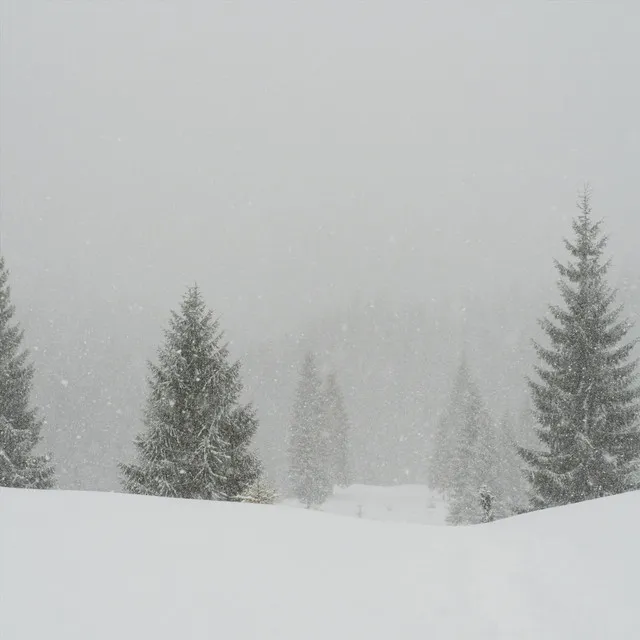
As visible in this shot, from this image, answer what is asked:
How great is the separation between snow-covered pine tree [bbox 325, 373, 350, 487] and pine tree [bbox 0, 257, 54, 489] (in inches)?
1419

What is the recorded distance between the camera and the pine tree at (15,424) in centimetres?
1526

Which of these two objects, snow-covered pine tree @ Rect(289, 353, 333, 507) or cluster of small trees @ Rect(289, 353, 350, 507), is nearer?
snow-covered pine tree @ Rect(289, 353, 333, 507)

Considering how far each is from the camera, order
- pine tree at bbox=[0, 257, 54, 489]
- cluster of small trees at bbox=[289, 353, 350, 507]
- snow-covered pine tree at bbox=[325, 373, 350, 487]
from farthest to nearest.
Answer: snow-covered pine tree at bbox=[325, 373, 350, 487], cluster of small trees at bbox=[289, 353, 350, 507], pine tree at bbox=[0, 257, 54, 489]

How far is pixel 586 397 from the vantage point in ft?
47.4

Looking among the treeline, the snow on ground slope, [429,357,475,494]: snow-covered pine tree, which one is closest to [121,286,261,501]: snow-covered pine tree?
the treeline

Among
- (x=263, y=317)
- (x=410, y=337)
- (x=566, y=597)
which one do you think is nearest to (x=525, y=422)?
(x=566, y=597)

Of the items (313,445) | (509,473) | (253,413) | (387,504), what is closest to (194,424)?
(253,413)

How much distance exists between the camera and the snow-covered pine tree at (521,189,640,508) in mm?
13992

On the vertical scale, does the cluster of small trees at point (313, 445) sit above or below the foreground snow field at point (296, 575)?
above

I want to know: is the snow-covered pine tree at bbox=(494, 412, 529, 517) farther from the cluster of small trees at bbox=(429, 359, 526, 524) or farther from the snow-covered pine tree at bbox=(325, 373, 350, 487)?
the snow-covered pine tree at bbox=(325, 373, 350, 487)

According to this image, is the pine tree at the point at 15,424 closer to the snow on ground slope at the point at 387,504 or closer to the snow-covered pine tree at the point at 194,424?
the snow-covered pine tree at the point at 194,424

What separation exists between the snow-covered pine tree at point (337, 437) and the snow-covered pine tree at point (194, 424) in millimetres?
35831

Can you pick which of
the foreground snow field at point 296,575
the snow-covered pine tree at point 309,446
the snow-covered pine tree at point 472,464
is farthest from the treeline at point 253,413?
the snow-covered pine tree at point 309,446

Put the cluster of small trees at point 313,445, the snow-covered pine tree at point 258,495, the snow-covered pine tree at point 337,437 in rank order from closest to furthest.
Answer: the snow-covered pine tree at point 258,495
the cluster of small trees at point 313,445
the snow-covered pine tree at point 337,437
